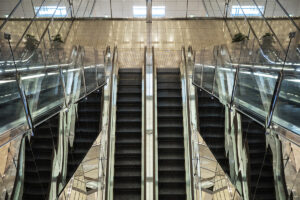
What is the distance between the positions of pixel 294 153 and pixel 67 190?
223 inches

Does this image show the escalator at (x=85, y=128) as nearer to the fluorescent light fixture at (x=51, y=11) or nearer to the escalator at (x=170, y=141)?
the escalator at (x=170, y=141)

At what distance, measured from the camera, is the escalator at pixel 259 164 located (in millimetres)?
3737

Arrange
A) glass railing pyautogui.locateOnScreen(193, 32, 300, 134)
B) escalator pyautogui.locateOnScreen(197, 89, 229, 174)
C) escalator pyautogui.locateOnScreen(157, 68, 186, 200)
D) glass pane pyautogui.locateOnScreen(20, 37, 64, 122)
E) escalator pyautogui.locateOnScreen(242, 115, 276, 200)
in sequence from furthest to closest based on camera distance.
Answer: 1. escalator pyautogui.locateOnScreen(157, 68, 186, 200)
2. escalator pyautogui.locateOnScreen(197, 89, 229, 174)
3. escalator pyautogui.locateOnScreen(242, 115, 276, 200)
4. glass pane pyautogui.locateOnScreen(20, 37, 64, 122)
5. glass railing pyautogui.locateOnScreen(193, 32, 300, 134)

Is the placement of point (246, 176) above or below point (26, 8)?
below

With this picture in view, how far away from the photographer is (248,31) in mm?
9289

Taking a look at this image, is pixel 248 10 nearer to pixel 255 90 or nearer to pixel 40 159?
pixel 255 90

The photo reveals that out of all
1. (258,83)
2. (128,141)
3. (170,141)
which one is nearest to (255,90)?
(258,83)

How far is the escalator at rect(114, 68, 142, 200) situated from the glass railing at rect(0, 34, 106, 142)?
4.13 ft

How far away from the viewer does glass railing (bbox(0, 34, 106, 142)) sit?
10.3 ft

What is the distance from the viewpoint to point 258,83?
3.79 meters

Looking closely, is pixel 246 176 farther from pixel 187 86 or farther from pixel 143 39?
pixel 143 39

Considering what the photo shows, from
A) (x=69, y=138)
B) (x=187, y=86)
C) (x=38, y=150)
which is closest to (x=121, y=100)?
(x=187, y=86)

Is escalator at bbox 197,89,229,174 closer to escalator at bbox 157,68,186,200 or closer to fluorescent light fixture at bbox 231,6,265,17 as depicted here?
escalator at bbox 157,68,186,200

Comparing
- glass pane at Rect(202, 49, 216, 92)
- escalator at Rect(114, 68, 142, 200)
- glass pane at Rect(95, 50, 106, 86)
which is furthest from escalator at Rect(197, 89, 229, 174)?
glass pane at Rect(95, 50, 106, 86)
